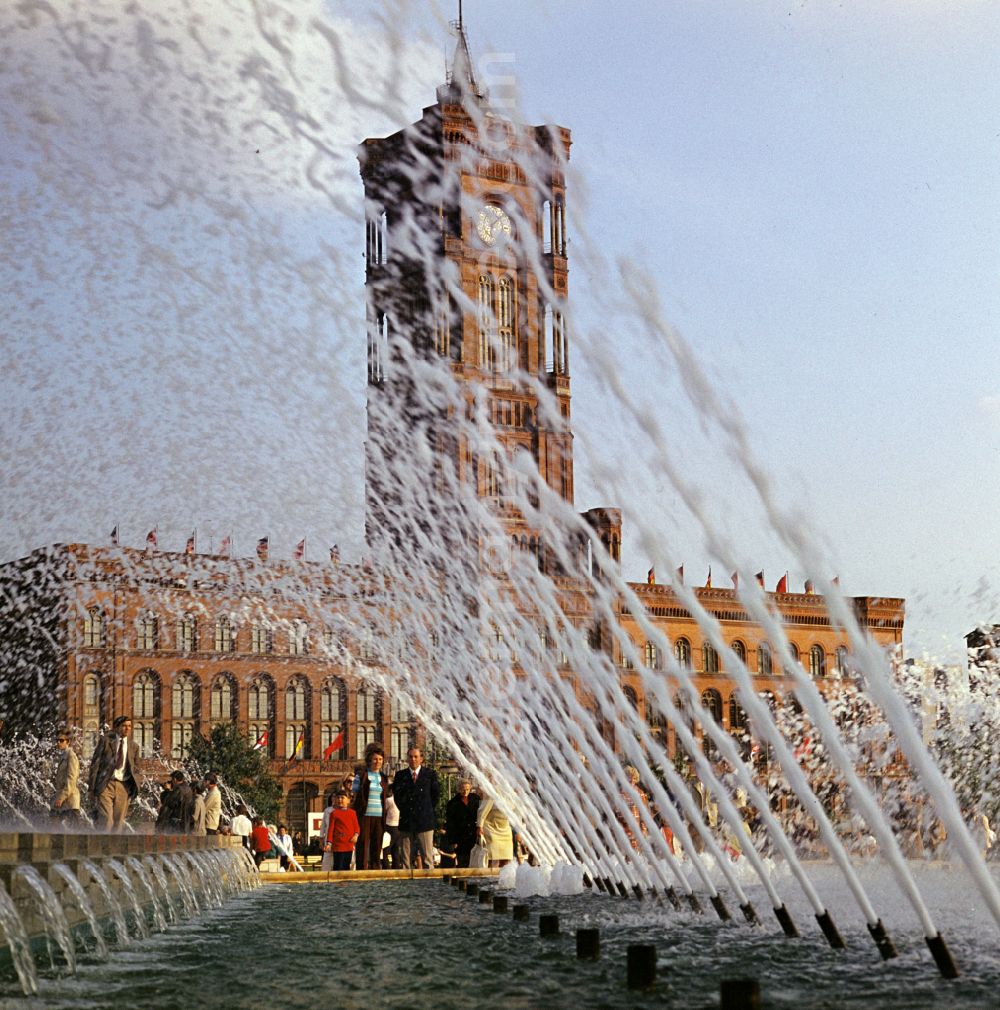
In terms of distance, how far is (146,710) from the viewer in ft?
281

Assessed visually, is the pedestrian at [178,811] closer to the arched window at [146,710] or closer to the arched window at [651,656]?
the arched window at [146,710]

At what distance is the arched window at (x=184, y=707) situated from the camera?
86062 millimetres

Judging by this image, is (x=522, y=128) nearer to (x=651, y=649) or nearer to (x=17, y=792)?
(x=17, y=792)

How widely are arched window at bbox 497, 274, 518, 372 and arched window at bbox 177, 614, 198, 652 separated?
19.1 metres

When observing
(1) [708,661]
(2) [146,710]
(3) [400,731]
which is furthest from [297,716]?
(1) [708,661]

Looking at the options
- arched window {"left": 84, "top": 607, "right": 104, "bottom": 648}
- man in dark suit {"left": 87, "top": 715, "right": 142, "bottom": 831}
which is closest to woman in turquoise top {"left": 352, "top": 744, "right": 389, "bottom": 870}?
man in dark suit {"left": 87, "top": 715, "right": 142, "bottom": 831}

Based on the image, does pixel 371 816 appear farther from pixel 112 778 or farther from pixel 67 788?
pixel 112 778

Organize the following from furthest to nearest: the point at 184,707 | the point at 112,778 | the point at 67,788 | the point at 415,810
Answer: the point at 184,707 < the point at 415,810 < the point at 67,788 < the point at 112,778

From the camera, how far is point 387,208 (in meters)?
97.5

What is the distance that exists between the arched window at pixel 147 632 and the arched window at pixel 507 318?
2051cm

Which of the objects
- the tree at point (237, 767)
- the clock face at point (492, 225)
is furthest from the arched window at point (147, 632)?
the clock face at point (492, 225)

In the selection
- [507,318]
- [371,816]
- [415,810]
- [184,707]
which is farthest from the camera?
[507,318]

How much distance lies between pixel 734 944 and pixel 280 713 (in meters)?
80.3

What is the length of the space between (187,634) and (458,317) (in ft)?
67.0
